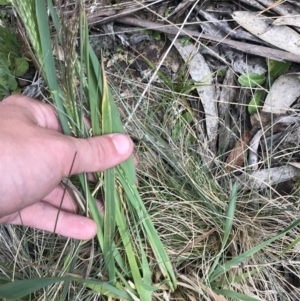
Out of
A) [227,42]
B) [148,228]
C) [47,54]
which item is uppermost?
[47,54]

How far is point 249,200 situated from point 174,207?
0.63ft

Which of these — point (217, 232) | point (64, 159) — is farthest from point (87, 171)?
point (217, 232)

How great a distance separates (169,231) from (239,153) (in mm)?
288

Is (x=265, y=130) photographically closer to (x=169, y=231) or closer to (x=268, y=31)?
(x=268, y=31)

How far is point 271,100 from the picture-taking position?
→ 43.1 inches

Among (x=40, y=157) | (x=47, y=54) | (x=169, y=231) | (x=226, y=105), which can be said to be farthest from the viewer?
(x=226, y=105)

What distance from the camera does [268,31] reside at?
112cm

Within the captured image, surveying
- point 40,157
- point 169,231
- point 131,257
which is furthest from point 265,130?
point 40,157

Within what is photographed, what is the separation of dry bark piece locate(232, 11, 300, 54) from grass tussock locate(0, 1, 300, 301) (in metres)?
0.26

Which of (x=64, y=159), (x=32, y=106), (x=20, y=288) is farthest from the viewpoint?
(x=32, y=106)

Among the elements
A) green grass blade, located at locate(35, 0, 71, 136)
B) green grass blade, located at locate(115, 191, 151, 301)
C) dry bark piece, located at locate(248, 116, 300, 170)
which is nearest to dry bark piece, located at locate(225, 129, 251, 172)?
dry bark piece, located at locate(248, 116, 300, 170)

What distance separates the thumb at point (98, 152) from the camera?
0.85 meters

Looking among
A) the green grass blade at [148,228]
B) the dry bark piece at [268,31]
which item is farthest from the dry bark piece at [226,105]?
the green grass blade at [148,228]

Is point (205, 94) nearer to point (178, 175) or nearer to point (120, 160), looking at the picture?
point (178, 175)
